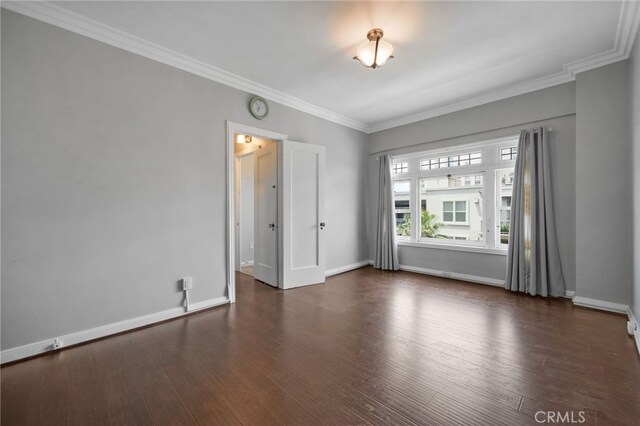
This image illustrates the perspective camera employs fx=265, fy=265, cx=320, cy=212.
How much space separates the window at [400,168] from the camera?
535 cm

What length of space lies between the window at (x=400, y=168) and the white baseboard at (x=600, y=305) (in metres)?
3.17

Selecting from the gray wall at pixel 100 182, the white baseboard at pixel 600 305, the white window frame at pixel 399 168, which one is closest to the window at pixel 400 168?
the white window frame at pixel 399 168

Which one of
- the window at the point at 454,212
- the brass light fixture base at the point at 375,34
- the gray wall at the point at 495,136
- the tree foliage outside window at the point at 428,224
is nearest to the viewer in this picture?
the brass light fixture base at the point at 375,34

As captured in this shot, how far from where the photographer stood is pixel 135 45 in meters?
2.72

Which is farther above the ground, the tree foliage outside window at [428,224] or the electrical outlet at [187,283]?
the tree foliage outside window at [428,224]

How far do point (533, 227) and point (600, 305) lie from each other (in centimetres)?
109

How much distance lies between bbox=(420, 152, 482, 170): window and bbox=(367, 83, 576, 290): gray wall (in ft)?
0.94

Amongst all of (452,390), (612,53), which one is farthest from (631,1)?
(452,390)

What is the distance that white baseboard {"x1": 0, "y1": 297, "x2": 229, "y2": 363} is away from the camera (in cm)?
214

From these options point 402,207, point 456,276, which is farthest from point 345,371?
point 402,207

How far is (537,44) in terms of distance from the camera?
2.86m

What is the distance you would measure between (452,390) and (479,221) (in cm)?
343

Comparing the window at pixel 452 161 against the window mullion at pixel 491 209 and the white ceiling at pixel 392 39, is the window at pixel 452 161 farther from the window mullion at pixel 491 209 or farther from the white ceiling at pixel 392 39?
the white ceiling at pixel 392 39

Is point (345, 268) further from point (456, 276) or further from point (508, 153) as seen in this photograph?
point (508, 153)
